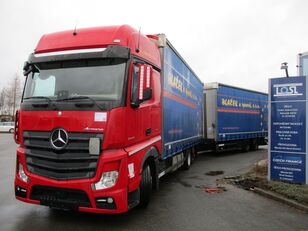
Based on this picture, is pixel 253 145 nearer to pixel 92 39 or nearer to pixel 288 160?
pixel 288 160

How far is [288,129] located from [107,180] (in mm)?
5706

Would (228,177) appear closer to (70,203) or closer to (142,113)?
(142,113)

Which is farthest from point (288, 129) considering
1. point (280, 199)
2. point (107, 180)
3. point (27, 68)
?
point (27, 68)

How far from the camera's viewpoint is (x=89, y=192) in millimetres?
4387

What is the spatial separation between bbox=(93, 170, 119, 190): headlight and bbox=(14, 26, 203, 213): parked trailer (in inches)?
0.6

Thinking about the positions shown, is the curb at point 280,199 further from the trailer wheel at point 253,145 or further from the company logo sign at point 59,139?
the trailer wheel at point 253,145

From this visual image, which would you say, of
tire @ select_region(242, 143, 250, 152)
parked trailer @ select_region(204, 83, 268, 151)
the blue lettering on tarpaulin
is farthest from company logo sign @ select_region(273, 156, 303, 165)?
tire @ select_region(242, 143, 250, 152)

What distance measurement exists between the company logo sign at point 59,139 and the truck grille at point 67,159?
56 millimetres

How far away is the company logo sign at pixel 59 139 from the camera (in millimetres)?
4543

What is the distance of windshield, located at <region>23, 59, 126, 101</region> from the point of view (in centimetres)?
466

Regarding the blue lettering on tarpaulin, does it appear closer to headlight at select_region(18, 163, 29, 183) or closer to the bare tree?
headlight at select_region(18, 163, 29, 183)

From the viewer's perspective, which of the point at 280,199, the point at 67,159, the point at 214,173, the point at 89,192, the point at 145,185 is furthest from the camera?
the point at 214,173

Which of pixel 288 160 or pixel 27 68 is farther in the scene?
pixel 288 160

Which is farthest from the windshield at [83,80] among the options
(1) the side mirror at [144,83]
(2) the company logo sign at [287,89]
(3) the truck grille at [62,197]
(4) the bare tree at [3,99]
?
(4) the bare tree at [3,99]
